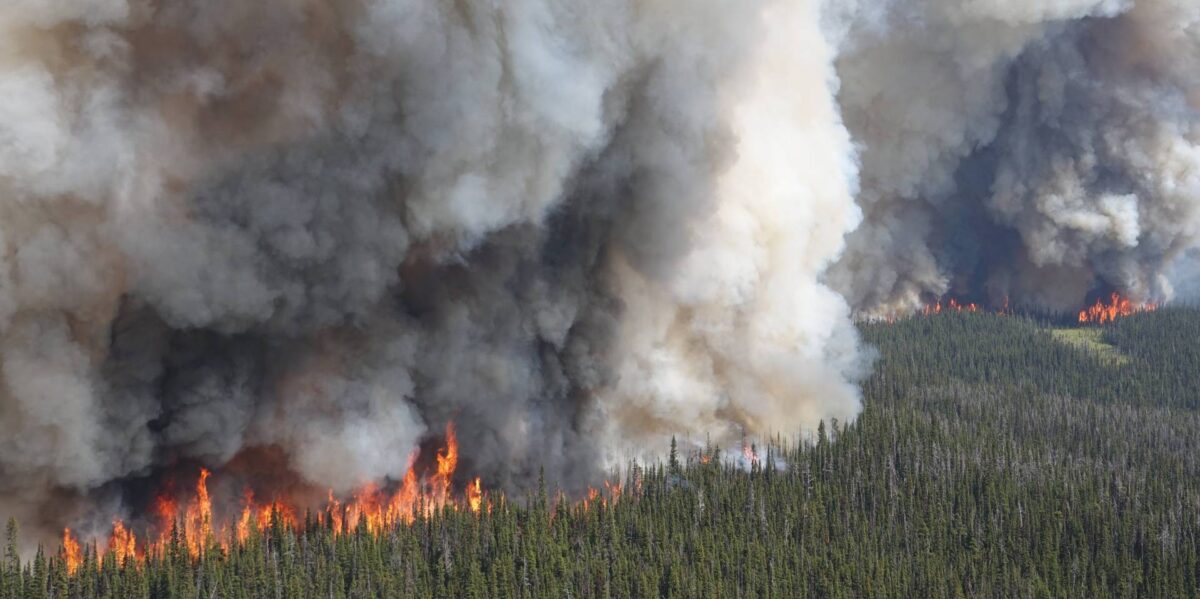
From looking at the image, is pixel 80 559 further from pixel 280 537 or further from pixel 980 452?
pixel 980 452

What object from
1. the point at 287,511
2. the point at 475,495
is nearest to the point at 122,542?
the point at 287,511

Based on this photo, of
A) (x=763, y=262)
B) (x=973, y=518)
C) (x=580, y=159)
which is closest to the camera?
Answer: (x=580, y=159)

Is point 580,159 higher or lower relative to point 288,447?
higher

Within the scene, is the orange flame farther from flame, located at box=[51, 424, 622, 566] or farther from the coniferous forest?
the coniferous forest

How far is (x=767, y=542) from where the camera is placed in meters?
148

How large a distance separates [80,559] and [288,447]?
2366cm

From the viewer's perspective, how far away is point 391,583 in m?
123

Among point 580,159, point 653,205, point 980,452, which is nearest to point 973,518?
point 980,452

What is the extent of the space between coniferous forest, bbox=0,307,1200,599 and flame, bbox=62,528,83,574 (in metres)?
1.71

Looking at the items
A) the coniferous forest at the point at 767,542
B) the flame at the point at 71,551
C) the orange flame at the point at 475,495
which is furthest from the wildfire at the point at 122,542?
the orange flame at the point at 475,495

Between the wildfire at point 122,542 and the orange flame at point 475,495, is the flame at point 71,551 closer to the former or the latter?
the wildfire at point 122,542

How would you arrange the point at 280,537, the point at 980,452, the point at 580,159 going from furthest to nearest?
the point at 980,452 < the point at 580,159 < the point at 280,537

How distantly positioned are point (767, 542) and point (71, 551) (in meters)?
71.2

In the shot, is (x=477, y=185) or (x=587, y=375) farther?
(x=587, y=375)
